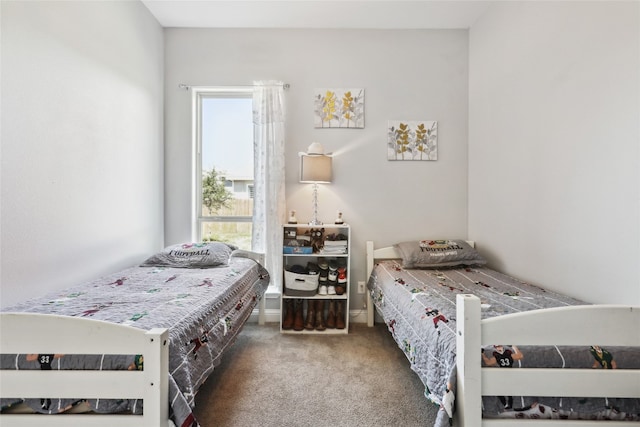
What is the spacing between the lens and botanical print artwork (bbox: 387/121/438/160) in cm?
275

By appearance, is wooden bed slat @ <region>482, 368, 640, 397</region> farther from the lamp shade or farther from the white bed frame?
the lamp shade

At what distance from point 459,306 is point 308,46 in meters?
2.65

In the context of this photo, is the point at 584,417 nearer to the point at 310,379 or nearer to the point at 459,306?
the point at 459,306

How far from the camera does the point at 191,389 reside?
1092 millimetres

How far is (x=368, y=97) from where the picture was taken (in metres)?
2.75

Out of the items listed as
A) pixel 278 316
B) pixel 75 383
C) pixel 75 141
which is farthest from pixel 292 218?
pixel 75 383

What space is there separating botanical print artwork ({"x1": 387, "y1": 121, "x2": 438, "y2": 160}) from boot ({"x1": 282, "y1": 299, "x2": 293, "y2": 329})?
162 cm

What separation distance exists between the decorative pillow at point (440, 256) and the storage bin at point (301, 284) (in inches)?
30.4

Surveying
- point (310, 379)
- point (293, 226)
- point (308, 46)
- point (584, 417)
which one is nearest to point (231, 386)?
point (310, 379)

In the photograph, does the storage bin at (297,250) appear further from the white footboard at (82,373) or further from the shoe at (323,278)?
the white footboard at (82,373)

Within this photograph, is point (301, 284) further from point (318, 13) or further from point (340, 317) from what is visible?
point (318, 13)

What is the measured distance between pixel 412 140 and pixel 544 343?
82.9 inches

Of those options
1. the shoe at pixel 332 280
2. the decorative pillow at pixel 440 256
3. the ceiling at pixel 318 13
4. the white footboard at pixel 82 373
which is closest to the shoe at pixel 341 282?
the shoe at pixel 332 280

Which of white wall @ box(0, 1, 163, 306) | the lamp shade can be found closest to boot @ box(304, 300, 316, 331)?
the lamp shade
